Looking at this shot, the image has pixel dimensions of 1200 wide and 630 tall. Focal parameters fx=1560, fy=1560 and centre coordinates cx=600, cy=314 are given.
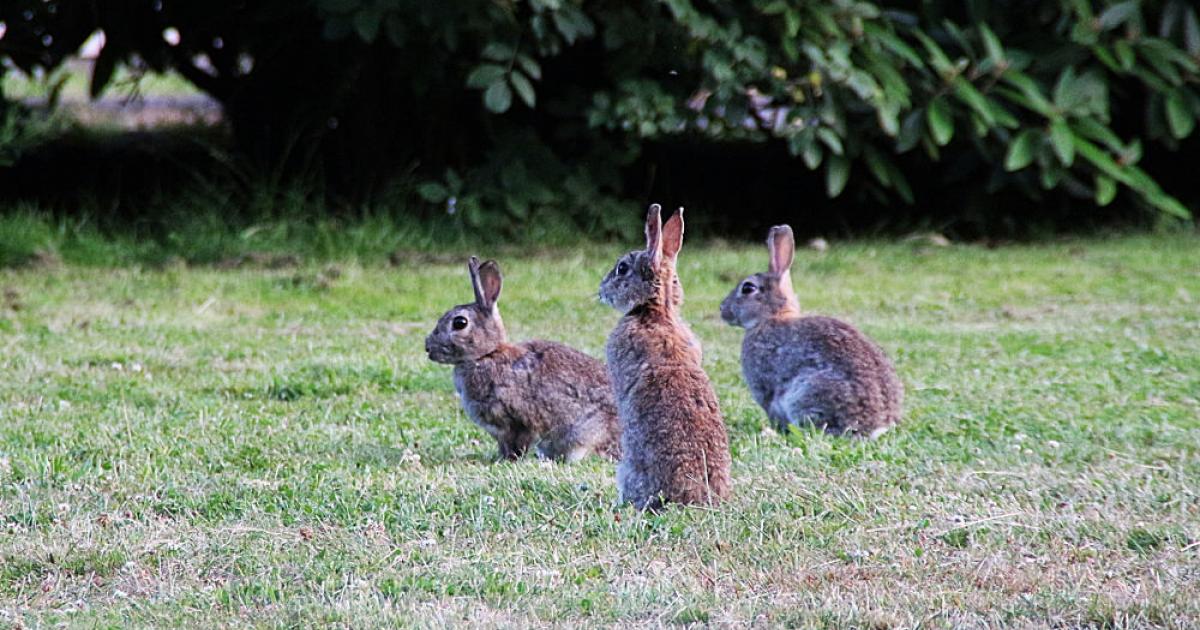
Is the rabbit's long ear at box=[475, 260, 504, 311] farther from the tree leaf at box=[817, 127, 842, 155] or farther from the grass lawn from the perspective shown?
the tree leaf at box=[817, 127, 842, 155]

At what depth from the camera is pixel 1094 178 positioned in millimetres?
12031

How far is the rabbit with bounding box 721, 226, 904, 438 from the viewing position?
6102 mm

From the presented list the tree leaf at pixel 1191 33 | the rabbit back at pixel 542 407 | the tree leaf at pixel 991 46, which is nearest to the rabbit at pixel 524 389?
the rabbit back at pixel 542 407

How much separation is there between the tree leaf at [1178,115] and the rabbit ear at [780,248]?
5.68 m

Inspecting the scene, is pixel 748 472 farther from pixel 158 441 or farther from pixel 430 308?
pixel 430 308

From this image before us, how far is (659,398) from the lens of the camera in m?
4.80

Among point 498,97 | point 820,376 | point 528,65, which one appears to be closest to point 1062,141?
point 528,65

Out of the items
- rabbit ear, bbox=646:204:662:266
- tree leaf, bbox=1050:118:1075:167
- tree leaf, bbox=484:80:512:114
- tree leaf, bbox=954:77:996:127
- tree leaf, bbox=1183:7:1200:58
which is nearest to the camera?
rabbit ear, bbox=646:204:662:266

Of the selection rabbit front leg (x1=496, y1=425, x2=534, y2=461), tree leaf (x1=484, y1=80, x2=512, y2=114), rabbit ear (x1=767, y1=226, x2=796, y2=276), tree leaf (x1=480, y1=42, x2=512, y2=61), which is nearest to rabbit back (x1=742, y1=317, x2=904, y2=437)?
rabbit ear (x1=767, y1=226, x2=796, y2=276)

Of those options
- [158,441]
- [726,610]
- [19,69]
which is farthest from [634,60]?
[726,610]

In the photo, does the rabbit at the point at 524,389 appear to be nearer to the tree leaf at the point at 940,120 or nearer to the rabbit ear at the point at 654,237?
the rabbit ear at the point at 654,237

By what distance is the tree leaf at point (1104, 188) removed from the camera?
1155cm

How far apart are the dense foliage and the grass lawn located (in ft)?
6.97

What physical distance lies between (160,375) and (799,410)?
10.3ft
